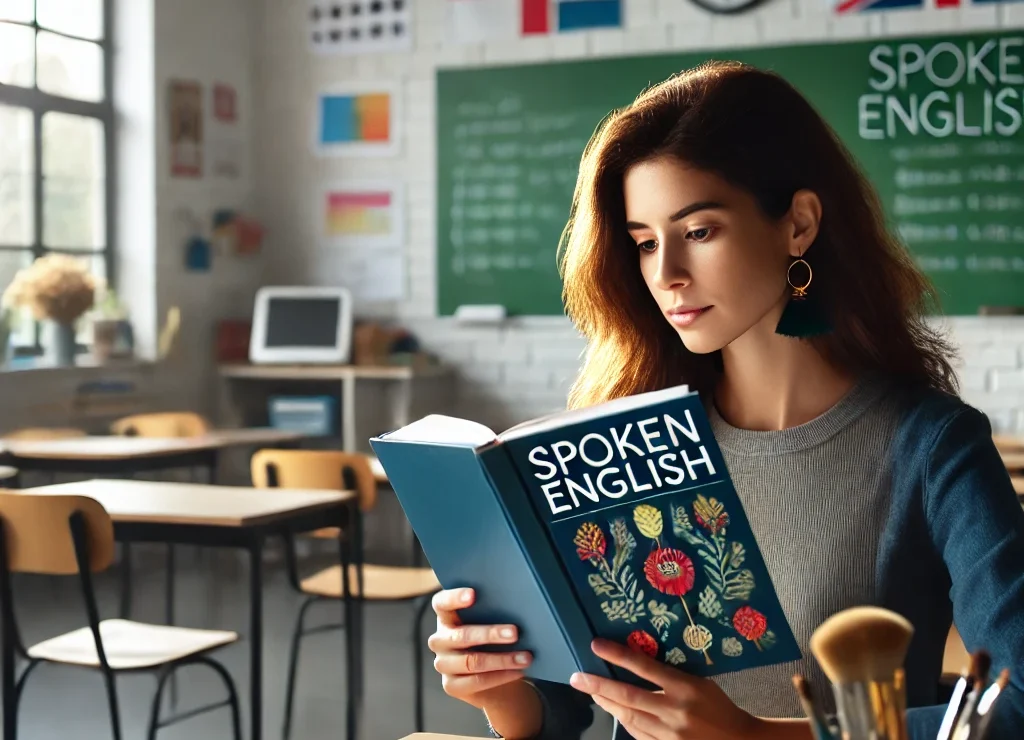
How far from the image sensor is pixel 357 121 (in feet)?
20.2

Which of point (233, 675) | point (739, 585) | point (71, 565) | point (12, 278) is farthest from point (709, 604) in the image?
point (12, 278)

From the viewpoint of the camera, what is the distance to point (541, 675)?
1082mm

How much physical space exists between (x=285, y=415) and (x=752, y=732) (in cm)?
500

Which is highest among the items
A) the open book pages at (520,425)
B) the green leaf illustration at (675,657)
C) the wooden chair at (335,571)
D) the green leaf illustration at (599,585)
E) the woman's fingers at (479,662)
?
the open book pages at (520,425)

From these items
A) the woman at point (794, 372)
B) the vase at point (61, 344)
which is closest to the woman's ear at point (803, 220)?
the woman at point (794, 372)

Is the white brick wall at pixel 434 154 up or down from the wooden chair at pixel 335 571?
up

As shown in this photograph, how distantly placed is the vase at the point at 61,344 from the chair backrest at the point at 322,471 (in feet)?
5.95

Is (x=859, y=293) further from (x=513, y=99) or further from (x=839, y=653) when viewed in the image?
(x=513, y=99)

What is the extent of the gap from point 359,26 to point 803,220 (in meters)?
5.14

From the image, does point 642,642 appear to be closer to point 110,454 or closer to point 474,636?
point 474,636

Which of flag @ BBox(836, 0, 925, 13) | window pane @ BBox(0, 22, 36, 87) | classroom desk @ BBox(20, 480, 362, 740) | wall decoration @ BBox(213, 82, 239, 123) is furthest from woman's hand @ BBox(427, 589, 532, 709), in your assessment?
wall decoration @ BBox(213, 82, 239, 123)

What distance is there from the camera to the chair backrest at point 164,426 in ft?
17.0

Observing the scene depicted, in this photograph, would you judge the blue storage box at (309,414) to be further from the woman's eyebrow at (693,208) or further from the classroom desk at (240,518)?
the woman's eyebrow at (693,208)

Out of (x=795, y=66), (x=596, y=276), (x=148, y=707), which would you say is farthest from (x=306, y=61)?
(x=596, y=276)
